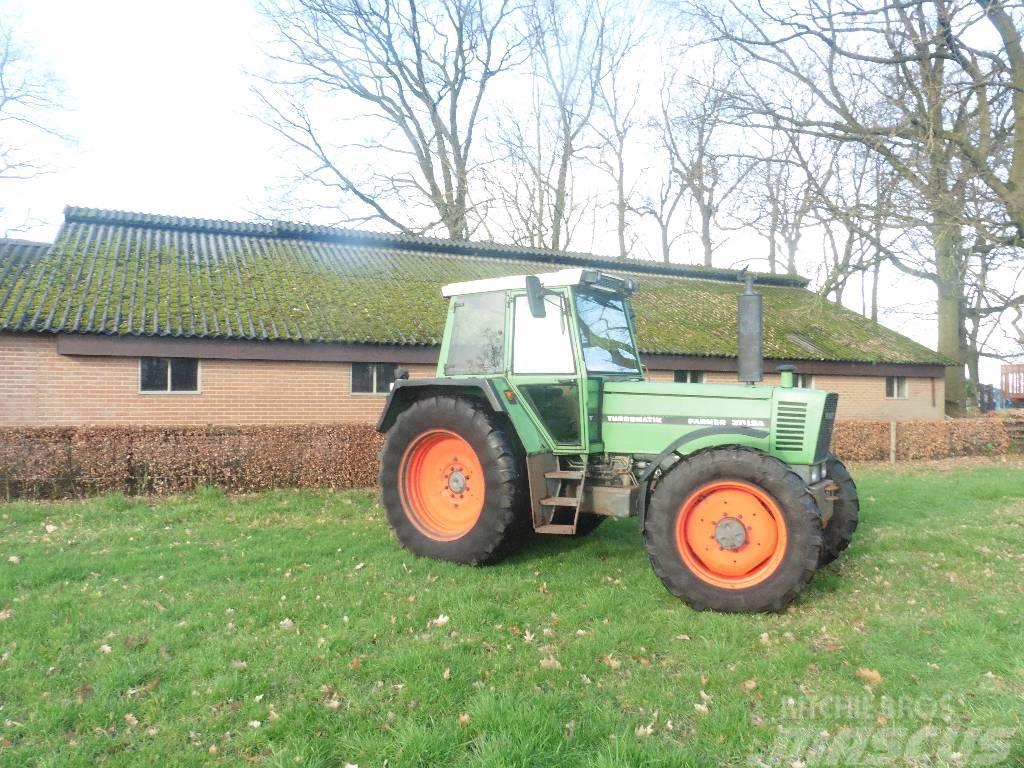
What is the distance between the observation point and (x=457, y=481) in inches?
235

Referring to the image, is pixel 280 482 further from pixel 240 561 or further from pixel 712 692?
pixel 712 692

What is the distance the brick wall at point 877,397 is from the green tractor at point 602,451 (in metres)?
11.3

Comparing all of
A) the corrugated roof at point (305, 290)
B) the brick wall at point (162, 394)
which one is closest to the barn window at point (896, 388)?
the corrugated roof at point (305, 290)

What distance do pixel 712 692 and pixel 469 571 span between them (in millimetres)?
2383

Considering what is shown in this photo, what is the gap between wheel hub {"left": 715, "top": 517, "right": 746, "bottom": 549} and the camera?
181 inches

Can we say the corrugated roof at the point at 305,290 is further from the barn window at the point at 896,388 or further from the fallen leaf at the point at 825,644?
the fallen leaf at the point at 825,644

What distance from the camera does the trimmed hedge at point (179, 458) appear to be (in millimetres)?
8516

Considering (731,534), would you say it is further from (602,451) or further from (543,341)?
(543,341)

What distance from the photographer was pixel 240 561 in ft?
19.6

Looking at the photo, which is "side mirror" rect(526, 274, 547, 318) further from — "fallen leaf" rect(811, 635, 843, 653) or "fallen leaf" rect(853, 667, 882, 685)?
"fallen leaf" rect(853, 667, 882, 685)

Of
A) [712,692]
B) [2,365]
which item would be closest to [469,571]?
[712,692]

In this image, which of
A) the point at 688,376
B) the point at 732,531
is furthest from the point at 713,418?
the point at 688,376

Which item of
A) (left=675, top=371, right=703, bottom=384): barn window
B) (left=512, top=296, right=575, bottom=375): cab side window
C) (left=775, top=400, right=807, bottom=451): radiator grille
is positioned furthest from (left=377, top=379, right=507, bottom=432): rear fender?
(left=675, top=371, right=703, bottom=384): barn window

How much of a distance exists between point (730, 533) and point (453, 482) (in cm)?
236
